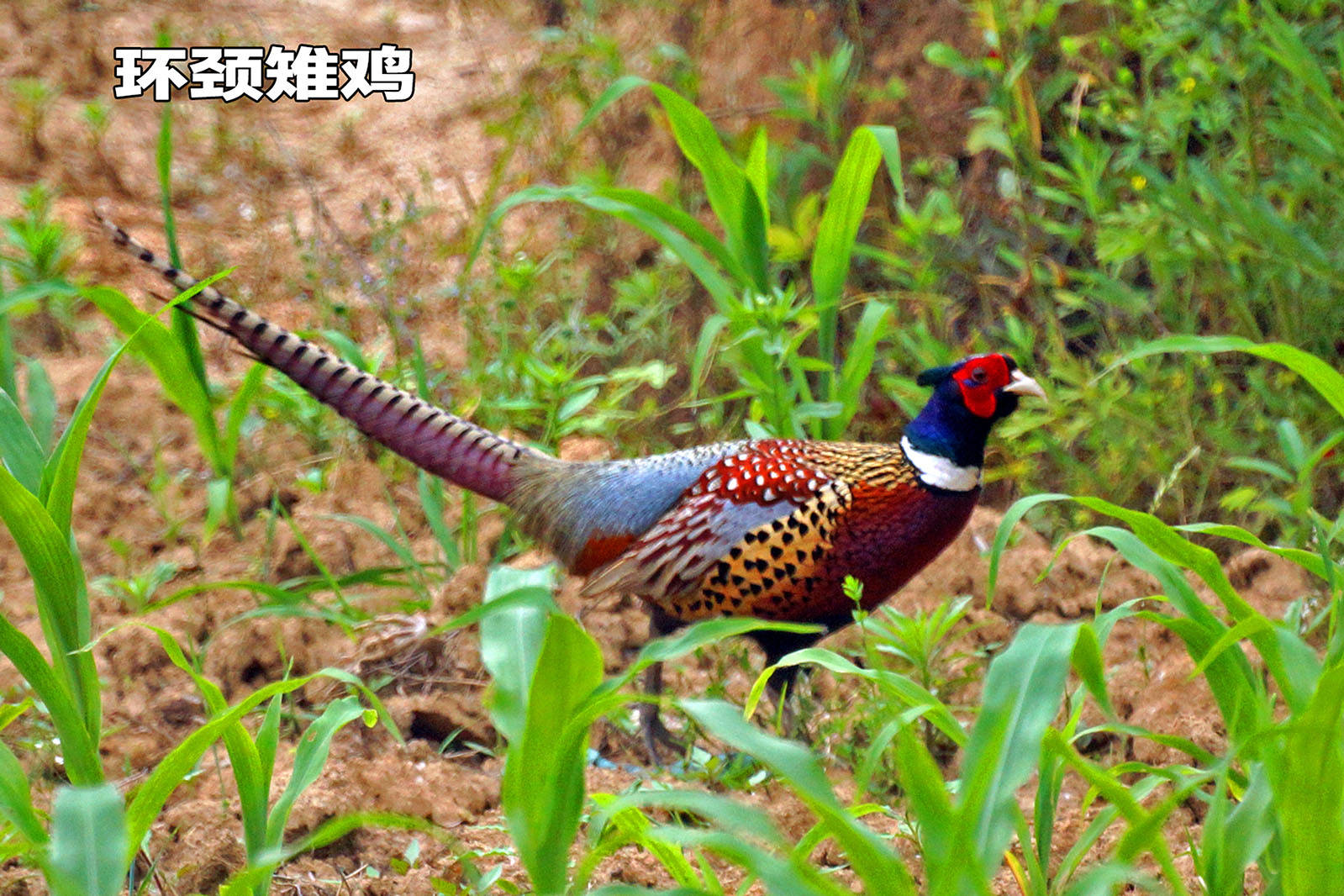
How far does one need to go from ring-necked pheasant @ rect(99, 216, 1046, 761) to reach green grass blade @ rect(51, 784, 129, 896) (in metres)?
1.52

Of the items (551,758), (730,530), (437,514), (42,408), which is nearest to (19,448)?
(42,408)

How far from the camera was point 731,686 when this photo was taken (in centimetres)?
334

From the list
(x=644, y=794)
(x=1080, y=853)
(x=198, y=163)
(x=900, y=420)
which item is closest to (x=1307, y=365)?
(x=1080, y=853)

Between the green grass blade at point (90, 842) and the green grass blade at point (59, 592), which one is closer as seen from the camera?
the green grass blade at point (90, 842)

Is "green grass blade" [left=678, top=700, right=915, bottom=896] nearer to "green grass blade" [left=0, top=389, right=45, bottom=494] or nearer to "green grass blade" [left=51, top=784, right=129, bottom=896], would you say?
"green grass blade" [left=51, top=784, right=129, bottom=896]

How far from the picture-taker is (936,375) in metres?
3.06

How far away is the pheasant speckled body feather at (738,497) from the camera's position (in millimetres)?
2893

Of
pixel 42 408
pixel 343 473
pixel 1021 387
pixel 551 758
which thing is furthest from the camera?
pixel 343 473

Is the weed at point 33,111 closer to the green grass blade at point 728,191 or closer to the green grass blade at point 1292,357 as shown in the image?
the green grass blade at point 728,191

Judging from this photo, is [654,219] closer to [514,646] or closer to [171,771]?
[514,646]

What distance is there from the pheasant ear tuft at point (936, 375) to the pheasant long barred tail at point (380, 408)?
2.90 feet

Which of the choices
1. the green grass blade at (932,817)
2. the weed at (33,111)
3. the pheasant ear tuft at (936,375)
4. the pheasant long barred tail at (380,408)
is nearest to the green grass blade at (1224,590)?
the green grass blade at (932,817)

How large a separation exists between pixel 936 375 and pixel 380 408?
1.21m

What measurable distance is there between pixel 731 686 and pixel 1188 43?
2.35m
